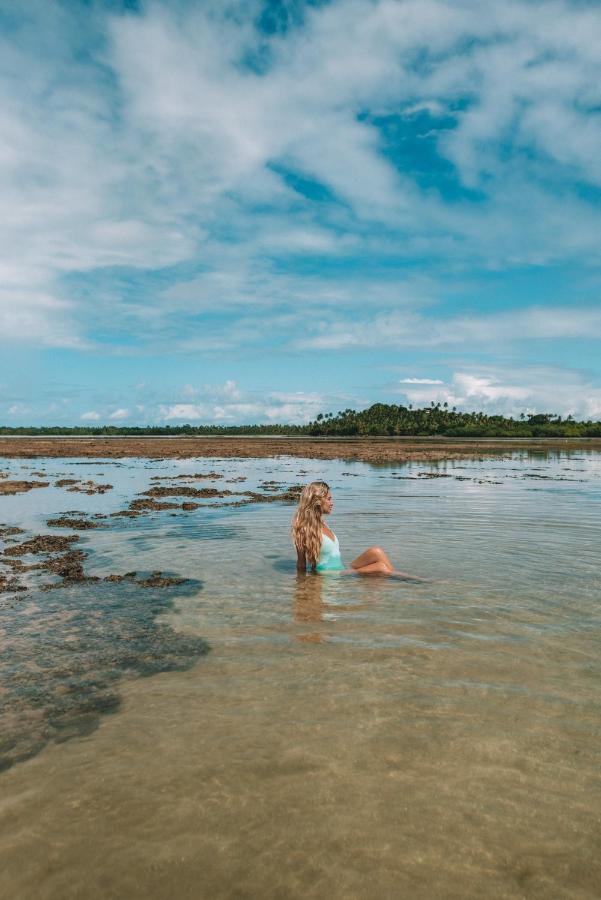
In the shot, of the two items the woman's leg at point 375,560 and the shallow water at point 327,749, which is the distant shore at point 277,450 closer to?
the woman's leg at point 375,560

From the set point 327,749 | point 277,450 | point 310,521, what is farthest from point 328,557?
point 277,450

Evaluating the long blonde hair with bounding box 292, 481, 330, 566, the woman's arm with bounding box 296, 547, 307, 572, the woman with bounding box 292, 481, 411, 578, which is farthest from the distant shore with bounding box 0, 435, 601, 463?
the long blonde hair with bounding box 292, 481, 330, 566

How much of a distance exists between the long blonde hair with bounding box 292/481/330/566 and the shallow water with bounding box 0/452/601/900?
0.72 meters

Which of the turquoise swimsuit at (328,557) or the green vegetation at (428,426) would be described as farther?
the green vegetation at (428,426)

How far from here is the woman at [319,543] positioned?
1241 cm

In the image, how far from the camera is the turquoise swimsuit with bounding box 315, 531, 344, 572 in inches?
503

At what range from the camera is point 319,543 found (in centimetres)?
1265

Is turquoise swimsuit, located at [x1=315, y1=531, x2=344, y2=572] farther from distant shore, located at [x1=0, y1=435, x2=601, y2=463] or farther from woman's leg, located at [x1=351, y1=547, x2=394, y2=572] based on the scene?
distant shore, located at [x1=0, y1=435, x2=601, y2=463]

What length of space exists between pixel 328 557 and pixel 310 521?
3.22ft

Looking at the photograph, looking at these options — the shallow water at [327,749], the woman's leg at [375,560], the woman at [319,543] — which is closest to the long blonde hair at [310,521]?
the woman at [319,543]

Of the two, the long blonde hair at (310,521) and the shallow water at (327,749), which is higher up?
the long blonde hair at (310,521)

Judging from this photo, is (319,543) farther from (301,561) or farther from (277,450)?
(277,450)

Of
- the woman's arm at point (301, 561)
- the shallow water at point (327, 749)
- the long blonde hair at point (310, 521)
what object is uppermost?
the long blonde hair at point (310, 521)

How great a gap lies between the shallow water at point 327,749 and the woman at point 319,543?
15.5 inches
